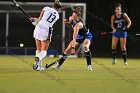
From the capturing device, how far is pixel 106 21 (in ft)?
73.5

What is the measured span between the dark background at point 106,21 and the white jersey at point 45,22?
9.55 metres

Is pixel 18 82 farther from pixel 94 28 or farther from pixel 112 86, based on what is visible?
pixel 94 28

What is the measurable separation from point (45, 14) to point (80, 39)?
142 centimetres

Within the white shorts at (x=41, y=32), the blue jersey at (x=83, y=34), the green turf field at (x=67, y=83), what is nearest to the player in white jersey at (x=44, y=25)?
the white shorts at (x=41, y=32)

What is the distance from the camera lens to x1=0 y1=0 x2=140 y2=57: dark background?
22.4 meters

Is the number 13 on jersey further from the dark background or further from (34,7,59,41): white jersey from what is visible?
the dark background

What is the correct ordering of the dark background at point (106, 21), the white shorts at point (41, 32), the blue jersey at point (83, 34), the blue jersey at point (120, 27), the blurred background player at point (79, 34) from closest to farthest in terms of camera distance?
the white shorts at point (41, 32) < the blurred background player at point (79, 34) < the blue jersey at point (83, 34) < the blue jersey at point (120, 27) < the dark background at point (106, 21)

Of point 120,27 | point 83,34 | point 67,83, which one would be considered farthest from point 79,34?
point 67,83

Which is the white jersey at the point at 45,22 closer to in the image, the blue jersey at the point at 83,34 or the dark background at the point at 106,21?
the blue jersey at the point at 83,34

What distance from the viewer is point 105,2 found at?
22.5m

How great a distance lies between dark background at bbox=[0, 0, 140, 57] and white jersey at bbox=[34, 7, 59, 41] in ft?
31.3

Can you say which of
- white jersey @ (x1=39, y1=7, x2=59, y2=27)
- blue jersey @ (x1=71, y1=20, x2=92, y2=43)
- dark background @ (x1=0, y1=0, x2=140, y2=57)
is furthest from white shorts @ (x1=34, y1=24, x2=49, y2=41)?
dark background @ (x1=0, y1=0, x2=140, y2=57)

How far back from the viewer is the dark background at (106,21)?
22359 mm

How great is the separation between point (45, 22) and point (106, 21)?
32.4 ft
